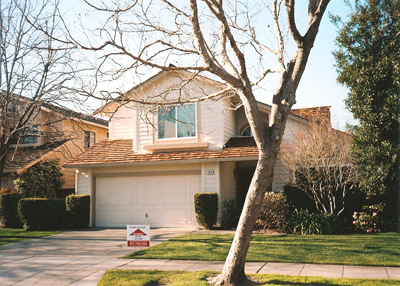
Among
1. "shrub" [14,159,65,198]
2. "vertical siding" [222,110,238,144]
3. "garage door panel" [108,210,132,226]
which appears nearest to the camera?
"vertical siding" [222,110,238,144]

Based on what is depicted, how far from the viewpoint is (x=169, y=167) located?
16.2 meters

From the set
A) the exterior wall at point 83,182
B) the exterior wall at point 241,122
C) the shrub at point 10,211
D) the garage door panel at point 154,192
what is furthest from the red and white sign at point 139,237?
the shrub at point 10,211

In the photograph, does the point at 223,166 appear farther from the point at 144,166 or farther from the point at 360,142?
the point at 360,142

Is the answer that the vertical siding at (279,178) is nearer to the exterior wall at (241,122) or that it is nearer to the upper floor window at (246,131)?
the upper floor window at (246,131)

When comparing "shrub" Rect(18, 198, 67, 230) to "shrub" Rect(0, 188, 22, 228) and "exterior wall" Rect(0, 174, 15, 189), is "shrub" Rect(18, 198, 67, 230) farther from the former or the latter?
"exterior wall" Rect(0, 174, 15, 189)


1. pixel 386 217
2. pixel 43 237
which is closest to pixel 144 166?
pixel 43 237

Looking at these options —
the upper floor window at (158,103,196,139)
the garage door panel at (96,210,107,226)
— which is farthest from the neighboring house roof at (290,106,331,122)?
the garage door panel at (96,210,107,226)

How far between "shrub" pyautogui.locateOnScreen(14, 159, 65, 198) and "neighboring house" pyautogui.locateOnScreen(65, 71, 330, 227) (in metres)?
2.57

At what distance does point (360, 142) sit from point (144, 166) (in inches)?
340

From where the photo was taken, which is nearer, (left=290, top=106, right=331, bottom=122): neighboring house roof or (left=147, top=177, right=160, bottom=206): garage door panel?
(left=147, top=177, right=160, bottom=206): garage door panel

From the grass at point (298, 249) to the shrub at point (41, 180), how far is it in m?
9.10

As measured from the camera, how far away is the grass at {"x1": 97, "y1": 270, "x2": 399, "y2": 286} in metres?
6.77

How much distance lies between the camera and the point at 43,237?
1395 cm

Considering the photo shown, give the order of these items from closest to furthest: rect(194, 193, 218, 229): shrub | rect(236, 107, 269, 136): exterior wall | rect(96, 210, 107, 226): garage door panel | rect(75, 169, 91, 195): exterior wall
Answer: rect(194, 193, 218, 229): shrub → rect(96, 210, 107, 226): garage door panel → rect(75, 169, 91, 195): exterior wall → rect(236, 107, 269, 136): exterior wall
